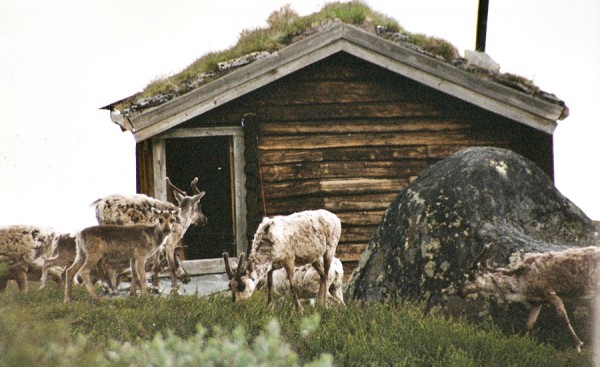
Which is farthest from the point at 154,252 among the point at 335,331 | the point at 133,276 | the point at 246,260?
the point at 335,331

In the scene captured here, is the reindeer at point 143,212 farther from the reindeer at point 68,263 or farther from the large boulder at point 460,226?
the large boulder at point 460,226

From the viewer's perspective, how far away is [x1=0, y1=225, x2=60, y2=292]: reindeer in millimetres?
12375

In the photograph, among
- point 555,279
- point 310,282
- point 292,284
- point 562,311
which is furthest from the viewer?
point 310,282

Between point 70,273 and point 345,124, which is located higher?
point 345,124

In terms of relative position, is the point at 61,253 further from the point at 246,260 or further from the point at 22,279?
the point at 246,260

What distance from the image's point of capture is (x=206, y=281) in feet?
46.3

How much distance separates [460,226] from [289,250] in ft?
6.35

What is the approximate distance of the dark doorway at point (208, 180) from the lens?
66.9ft

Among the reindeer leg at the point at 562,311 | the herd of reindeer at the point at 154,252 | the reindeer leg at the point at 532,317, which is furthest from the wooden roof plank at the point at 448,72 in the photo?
the reindeer leg at the point at 562,311

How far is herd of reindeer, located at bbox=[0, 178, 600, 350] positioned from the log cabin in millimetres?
1587

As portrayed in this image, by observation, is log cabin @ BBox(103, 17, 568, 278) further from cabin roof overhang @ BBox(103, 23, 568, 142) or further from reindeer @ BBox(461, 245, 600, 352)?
reindeer @ BBox(461, 245, 600, 352)

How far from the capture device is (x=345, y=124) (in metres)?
15.2

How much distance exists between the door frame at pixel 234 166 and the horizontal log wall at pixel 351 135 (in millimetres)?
164

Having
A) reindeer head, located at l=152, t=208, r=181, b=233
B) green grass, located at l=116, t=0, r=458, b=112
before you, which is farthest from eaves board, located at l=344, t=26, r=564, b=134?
reindeer head, located at l=152, t=208, r=181, b=233
